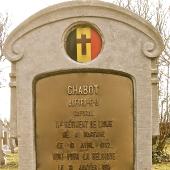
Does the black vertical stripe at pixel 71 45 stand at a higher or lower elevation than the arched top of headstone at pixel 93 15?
lower

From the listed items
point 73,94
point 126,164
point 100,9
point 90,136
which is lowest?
point 126,164

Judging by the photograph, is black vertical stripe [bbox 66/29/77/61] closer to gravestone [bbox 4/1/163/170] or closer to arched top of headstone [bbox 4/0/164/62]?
gravestone [bbox 4/1/163/170]

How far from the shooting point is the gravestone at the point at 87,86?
18.1ft

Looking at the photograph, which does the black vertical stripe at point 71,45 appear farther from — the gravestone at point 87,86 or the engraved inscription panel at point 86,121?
the engraved inscription panel at point 86,121

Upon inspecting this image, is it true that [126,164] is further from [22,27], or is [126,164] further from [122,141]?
[22,27]

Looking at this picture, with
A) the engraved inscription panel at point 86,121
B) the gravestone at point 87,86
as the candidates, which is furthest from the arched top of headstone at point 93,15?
the engraved inscription panel at point 86,121

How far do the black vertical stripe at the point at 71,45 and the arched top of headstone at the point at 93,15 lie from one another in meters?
0.23

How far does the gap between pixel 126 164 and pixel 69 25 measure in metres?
1.85

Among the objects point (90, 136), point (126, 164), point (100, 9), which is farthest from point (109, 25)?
point (126, 164)

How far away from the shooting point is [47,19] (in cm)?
556

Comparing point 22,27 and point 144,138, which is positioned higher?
point 22,27

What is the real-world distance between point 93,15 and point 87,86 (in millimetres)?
874

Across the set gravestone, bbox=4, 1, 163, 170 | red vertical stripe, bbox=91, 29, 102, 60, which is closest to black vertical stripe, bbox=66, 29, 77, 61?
gravestone, bbox=4, 1, 163, 170

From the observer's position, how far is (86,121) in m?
5.55
